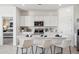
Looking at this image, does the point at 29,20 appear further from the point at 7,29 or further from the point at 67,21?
the point at 67,21

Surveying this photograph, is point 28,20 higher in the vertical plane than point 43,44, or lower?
higher

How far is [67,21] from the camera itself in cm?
800

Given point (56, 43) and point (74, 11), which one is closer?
point (56, 43)

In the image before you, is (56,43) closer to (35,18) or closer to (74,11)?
(74,11)

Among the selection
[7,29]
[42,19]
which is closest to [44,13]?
[42,19]

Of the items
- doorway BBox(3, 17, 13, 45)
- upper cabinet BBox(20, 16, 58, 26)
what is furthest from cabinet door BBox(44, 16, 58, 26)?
doorway BBox(3, 17, 13, 45)

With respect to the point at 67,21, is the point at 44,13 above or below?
above

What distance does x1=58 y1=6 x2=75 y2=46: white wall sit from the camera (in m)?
7.67

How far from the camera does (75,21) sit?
7.64m

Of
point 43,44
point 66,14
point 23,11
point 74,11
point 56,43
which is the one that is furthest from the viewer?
point 23,11

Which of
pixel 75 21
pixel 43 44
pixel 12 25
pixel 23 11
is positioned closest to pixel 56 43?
pixel 43 44

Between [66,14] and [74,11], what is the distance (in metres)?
0.64

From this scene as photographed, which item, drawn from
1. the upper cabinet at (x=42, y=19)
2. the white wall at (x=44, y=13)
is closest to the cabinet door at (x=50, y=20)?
the upper cabinet at (x=42, y=19)

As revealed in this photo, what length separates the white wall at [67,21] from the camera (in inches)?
302
